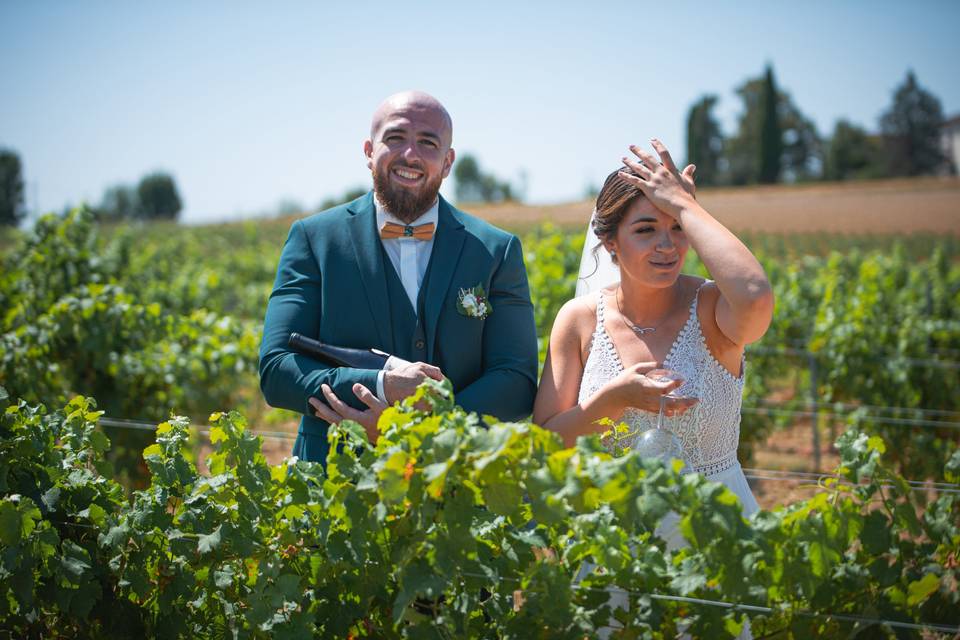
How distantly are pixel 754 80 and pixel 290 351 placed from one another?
81101mm

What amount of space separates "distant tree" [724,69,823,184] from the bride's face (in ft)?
237

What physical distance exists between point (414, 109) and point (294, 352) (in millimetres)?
848

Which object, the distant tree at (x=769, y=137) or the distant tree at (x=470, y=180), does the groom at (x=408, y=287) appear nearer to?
the distant tree at (x=470, y=180)

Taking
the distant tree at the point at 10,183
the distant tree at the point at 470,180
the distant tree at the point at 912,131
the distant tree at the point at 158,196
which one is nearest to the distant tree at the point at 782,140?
the distant tree at the point at 912,131

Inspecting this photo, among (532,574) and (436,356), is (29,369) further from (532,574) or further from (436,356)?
(532,574)

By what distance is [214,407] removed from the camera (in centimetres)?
636

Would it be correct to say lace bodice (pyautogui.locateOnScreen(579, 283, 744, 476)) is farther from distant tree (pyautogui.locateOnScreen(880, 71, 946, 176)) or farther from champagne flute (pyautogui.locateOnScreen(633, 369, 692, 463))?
distant tree (pyautogui.locateOnScreen(880, 71, 946, 176))

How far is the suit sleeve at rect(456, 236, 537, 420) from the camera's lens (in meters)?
2.56

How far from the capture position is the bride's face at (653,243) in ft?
8.18

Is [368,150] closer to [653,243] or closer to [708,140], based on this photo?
[653,243]

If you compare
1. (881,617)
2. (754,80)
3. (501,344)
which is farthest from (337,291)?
(754,80)

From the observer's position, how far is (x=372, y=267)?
2.71 meters

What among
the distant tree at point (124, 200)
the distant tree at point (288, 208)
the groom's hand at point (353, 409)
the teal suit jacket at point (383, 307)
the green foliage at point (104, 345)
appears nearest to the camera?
the groom's hand at point (353, 409)

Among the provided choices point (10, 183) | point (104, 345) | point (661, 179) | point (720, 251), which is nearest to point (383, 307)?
A: point (661, 179)
